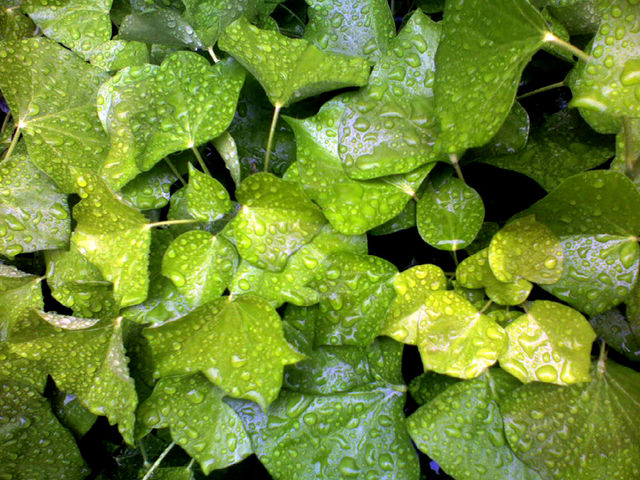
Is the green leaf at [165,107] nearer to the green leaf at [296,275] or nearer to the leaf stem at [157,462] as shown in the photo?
the green leaf at [296,275]

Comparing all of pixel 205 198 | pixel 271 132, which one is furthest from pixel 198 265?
pixel 271 132

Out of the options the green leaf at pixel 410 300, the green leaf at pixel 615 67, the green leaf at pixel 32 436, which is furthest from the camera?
the green leaf at pixel 32 436

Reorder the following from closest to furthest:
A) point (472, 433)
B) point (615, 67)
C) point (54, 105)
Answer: point (615, 67) → point (472, 433) → point (54, 105)

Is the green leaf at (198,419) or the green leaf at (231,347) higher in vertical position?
the green leaf at (231,347)

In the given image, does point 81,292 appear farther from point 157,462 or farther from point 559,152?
point 559,152

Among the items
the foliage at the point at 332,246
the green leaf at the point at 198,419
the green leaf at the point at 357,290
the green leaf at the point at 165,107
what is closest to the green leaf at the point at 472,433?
the foliage at the point at 332,246
